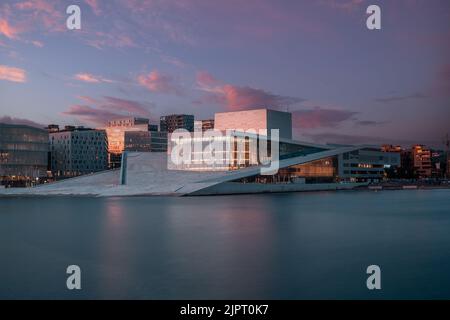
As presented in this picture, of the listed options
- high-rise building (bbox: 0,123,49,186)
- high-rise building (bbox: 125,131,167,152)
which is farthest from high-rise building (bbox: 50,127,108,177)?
high-rise building (bbox: 0,123,49,186)

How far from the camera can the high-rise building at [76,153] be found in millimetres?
140500

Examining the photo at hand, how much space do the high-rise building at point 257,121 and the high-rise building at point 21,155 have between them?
4015cm

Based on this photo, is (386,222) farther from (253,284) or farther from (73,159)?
(73,159)

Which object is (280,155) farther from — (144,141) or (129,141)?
(129,141)

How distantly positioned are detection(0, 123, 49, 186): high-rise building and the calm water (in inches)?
3125

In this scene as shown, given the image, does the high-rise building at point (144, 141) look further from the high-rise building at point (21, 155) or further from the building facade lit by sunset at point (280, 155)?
the building facade lit by sunset at point (280, 155)

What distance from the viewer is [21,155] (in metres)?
108

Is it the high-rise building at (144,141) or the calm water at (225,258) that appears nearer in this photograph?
the calm water at (225,258)

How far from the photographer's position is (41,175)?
367ft

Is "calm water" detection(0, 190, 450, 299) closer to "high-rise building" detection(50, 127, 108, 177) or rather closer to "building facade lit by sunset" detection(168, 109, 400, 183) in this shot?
"building facade lit by sunset" detection(168, 109, 400, 183)

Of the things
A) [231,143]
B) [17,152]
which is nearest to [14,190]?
[17,152]

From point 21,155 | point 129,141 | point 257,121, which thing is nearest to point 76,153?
point 129,141

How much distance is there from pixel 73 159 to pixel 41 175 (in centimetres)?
2958

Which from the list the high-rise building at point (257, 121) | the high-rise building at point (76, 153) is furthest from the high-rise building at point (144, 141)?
the high-rise building at point (257, 121)
